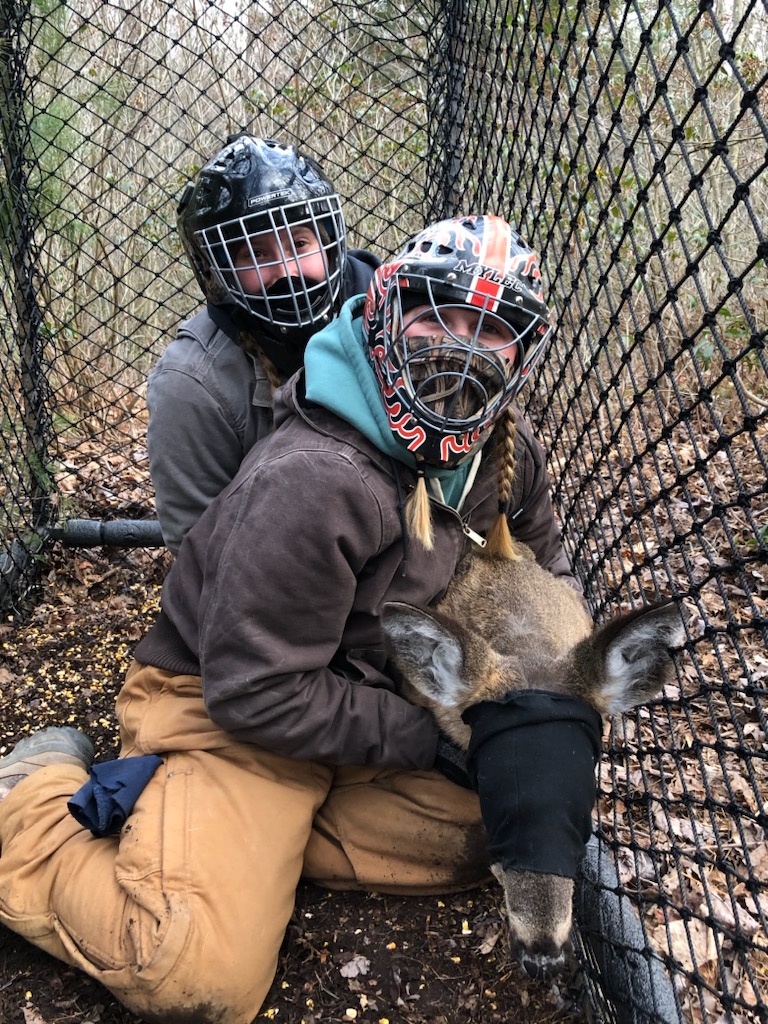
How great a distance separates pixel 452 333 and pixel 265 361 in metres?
1.20

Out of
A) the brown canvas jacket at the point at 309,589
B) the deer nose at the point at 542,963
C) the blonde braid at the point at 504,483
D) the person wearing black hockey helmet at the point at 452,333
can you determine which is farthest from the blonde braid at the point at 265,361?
the deer nose at the point at 542,963

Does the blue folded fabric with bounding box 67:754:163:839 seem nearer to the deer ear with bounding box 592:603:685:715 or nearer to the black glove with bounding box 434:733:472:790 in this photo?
the black glove with bounding box 434:733:472:790

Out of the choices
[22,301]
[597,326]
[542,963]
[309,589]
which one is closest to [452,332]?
[309,589]

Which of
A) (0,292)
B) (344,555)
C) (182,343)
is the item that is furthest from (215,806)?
(0,292)

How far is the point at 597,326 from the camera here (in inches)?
170

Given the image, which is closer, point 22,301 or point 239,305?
point 239,305

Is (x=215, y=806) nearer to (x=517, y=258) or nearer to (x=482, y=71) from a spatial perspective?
(x=517, y=258)

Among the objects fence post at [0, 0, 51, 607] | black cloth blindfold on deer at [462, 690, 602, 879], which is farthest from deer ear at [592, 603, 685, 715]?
fence post at [0, 0, 51, 607]

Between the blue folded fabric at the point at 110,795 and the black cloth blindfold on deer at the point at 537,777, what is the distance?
1.22 metres

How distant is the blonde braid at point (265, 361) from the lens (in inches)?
137

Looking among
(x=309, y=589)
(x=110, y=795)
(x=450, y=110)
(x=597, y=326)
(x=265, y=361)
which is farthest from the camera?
(x=450, y=110)

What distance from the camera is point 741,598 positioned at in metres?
4.45

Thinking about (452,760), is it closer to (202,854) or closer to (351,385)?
(202,854)

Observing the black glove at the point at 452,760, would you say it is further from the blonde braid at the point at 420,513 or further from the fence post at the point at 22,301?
the fence post at the point at 22,301
